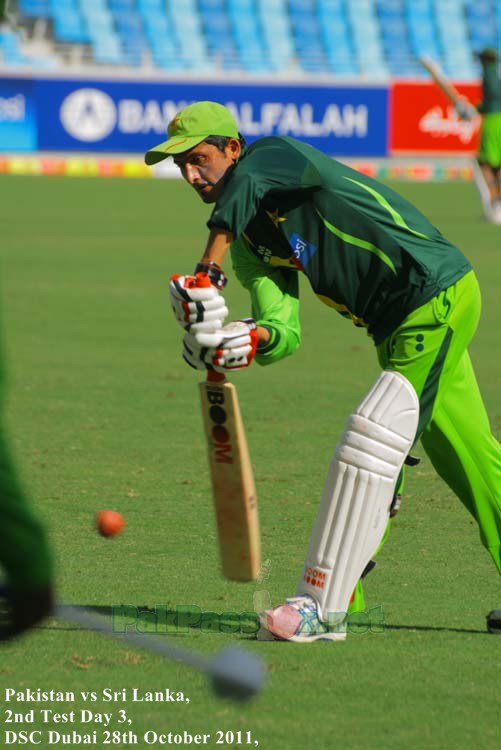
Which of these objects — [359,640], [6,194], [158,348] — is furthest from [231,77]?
[359,640]

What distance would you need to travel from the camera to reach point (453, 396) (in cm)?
520

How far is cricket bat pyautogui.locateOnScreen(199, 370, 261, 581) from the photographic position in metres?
4.88

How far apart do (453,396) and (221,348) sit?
0.89 m

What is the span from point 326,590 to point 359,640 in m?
0.23

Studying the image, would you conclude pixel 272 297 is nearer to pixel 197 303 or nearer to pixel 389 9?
pixel 197 303

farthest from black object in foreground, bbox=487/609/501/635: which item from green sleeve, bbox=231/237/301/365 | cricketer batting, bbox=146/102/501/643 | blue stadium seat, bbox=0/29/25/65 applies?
blue stadium seat, bbox=0/29/25/65

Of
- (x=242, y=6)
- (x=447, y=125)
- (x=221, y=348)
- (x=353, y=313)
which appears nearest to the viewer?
(x=221, y=348)

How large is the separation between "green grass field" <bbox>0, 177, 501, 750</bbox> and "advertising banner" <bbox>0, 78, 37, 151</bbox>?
15.6 m

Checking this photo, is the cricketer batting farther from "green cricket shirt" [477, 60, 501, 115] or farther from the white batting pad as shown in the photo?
"green cricket shirt" [477, 60, 501, 115]

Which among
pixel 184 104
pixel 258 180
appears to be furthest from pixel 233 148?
pixel 184 104

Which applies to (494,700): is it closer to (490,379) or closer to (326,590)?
(326,590)

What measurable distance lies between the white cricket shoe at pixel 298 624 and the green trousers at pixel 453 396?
22cm

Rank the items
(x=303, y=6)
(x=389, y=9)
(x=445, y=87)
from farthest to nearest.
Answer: (x=389, y=9) → (x=303, y=6) → (x=445, y=87)

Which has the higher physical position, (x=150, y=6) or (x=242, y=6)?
(x=150, y=6)
